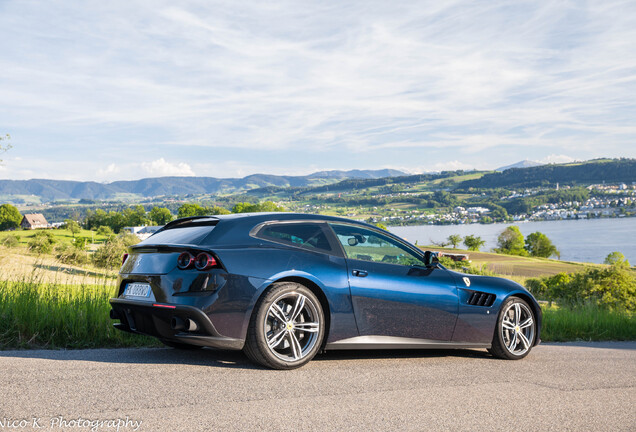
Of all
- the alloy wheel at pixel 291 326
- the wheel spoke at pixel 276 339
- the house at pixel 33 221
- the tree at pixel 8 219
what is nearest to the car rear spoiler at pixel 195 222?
the alloy wheel at pixel 291 326

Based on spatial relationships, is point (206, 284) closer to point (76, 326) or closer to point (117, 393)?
point (117, 393)

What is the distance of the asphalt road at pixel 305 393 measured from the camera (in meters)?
3.48

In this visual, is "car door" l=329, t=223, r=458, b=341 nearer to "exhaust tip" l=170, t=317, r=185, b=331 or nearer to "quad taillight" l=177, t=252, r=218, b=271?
"quad taillight" l=177, t=252, r=218, b=271

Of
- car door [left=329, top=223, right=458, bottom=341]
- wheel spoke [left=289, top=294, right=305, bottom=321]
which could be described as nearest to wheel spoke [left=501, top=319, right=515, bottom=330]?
car door [left=329, top=223, right=458, bottom=341]

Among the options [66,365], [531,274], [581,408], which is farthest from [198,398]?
[531,274]

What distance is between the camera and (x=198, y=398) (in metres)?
3.92

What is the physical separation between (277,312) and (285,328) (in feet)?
0.52

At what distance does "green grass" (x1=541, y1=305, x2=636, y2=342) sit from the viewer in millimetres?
9391

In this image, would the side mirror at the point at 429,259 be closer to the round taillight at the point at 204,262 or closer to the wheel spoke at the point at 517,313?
the wheel spoke at the point at 517,313

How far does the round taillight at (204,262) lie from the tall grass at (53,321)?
2087 millimetres

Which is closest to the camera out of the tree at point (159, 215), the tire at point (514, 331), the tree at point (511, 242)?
the tire at point (514, 331)

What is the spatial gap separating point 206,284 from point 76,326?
2.42 m

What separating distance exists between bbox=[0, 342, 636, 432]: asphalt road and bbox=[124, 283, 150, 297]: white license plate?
1.95 ft

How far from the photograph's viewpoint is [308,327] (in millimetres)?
5164
